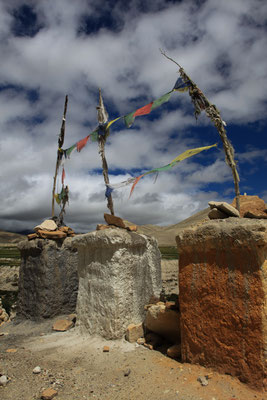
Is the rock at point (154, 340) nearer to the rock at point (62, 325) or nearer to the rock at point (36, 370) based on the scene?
the rock at point (36, 370)

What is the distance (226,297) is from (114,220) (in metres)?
2.66

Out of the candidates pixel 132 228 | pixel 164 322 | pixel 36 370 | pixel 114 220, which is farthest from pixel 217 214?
pixel 36 370

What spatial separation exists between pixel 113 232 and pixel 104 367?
1.94m

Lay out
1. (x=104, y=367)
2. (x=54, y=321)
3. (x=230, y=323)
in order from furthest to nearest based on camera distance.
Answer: (x=54, y=321) → (x=104, y=367) → (x=230, y=323)

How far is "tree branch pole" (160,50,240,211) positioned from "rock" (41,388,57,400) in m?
3.15

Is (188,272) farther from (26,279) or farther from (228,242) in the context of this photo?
(26,279)

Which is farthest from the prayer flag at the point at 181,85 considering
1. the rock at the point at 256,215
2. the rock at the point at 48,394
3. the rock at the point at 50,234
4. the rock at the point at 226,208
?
the rock at the point at 48,394

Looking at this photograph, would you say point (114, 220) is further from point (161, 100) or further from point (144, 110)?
point (161, 100)

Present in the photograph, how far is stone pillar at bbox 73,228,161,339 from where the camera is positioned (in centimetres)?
459

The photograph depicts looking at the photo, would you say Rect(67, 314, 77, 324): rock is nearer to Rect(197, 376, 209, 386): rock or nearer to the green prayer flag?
Rect(197, 376, 209, 386): rock

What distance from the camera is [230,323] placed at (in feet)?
10.3

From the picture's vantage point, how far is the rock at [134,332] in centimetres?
440

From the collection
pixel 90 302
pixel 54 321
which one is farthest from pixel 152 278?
pixel 54 321

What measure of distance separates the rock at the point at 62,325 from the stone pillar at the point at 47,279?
498 millimetres
